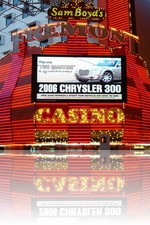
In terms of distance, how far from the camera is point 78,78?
62.7 ft

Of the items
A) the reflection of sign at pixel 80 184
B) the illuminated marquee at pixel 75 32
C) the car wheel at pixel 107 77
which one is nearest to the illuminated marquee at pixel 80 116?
the car wheel at pixel 107 77

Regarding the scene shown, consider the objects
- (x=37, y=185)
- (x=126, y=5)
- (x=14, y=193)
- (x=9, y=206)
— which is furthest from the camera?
(x=126, y=5)

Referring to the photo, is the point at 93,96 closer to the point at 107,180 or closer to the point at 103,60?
the point at 103,60

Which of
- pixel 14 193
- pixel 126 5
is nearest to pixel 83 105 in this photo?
pixel 126 5

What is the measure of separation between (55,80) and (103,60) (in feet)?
8.82

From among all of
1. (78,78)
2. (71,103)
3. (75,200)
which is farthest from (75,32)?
(75,200)

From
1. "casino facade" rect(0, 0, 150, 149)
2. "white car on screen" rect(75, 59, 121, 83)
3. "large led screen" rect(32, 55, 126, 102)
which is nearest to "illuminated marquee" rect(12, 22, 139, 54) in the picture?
"casino facade" rect(0, 0, 150, 149)

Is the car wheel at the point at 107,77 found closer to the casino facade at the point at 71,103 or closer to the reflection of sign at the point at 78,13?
the casino facade at the point at 71,103

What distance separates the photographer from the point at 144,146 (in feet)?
67.9

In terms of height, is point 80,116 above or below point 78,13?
below

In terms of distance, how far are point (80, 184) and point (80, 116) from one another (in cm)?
1377

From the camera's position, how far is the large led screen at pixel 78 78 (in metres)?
18.8

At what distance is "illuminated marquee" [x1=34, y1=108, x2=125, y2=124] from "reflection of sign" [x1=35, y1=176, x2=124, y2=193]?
41.8ft

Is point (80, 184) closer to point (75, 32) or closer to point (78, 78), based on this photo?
point (78, 78)
